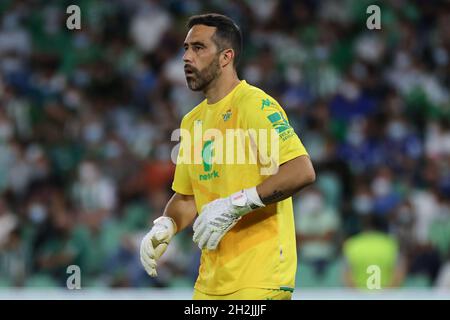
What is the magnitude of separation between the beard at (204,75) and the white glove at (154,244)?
2.63 ft

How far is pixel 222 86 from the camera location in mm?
5227

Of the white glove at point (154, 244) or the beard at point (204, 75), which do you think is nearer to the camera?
the beard at point (204, 75)

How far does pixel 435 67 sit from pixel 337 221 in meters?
3.43

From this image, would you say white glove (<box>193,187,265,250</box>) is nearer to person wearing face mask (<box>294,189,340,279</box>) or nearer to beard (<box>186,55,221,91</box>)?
beard (<box>186,55,221,91</box>)

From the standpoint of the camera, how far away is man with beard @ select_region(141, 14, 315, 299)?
476 centimetres

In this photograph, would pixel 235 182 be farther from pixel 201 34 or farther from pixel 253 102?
pixel 201 34

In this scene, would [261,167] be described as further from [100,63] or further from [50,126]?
[100,63]

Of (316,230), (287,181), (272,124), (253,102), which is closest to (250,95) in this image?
(253,102)

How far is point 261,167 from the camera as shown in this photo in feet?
16.1

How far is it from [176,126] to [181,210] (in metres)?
5.90

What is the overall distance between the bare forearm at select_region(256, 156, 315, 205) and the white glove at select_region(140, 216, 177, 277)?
2.78ft

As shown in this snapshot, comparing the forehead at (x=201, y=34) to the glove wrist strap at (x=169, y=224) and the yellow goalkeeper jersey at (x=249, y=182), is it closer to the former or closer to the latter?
the yellow goalkeeper jersey at (x=249, y=182)

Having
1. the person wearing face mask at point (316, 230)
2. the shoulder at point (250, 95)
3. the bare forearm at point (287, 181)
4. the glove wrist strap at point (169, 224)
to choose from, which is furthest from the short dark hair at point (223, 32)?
the person wearing face mask at point (316, 230)

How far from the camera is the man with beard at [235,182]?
4.76 m
